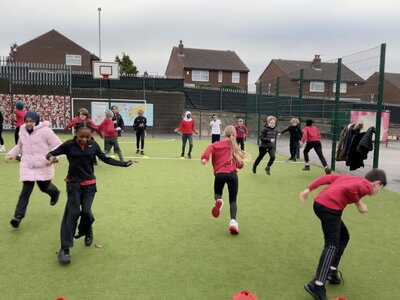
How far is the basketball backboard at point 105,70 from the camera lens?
23062mm

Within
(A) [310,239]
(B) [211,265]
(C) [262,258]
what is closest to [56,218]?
(B) [211,265]

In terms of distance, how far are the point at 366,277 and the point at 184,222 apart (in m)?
2.87

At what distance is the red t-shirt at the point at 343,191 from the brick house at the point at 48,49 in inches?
2002

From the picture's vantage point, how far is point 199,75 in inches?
2169

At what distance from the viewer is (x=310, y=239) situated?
550 cm

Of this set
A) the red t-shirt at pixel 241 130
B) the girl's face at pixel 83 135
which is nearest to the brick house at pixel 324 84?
the red t-shirt at pixel 241 130

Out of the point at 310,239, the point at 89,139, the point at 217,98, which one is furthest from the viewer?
the point at 217,98

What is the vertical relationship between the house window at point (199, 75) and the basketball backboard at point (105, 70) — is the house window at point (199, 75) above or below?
above

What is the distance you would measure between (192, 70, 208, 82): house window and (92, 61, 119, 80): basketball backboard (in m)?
32.1

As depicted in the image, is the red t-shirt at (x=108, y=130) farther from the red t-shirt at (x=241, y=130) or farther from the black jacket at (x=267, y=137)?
the red t-shirt at (x=241, y=130)

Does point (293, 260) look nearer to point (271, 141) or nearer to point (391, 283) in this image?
point (391, 283)

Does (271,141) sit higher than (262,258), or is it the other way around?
(271,141)

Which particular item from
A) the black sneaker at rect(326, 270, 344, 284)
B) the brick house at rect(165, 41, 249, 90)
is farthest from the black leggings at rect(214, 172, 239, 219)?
the brick house at rect(165, 41, 249, 90)

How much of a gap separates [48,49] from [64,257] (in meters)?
52.4
